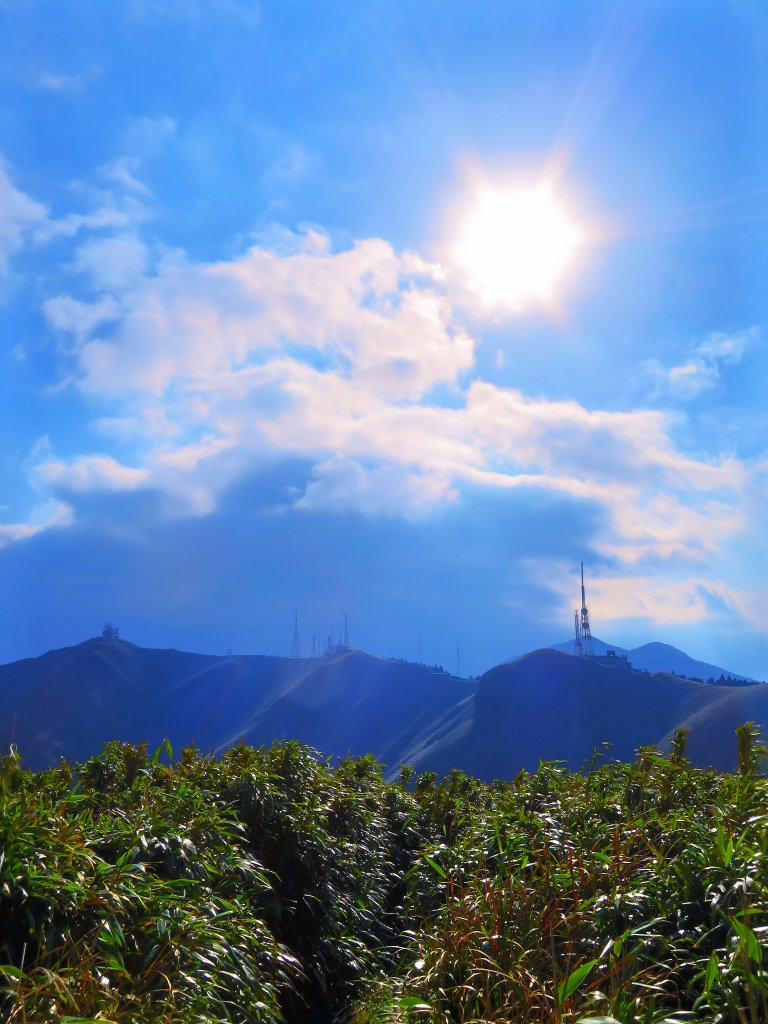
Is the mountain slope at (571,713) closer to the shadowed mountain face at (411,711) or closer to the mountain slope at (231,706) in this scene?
the shadowed mountain face at (411,711)

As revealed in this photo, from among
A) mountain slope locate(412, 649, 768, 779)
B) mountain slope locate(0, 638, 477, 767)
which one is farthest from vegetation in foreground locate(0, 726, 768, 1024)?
mountain slope locate(0, 638, 477, 767)

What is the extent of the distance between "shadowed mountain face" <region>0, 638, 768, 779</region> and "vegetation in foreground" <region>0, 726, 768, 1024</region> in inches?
2345

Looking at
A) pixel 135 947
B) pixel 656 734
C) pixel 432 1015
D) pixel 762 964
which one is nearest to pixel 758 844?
pixel 762 964

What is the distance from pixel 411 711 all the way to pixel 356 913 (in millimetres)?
159944

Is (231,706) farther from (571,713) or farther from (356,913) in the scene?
(356,913)

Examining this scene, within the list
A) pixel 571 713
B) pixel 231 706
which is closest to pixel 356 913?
pixel 571 713

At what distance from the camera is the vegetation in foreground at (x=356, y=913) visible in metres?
3.86

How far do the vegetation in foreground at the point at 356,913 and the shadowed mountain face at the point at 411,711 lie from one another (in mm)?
59555

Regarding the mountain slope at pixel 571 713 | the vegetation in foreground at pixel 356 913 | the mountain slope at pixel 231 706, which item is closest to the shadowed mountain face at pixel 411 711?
the mountain slope at pixel 571 713

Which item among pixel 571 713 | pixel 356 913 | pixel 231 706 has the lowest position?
pixel 356 913

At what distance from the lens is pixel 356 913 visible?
828 centimetres

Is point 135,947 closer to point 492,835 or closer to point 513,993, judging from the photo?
point 513,993

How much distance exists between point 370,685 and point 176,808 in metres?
178

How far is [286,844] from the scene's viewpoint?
26.0 ft
